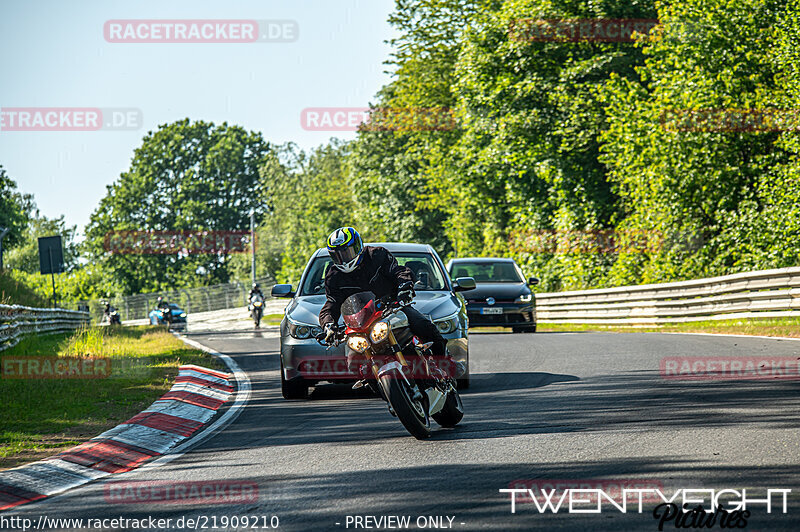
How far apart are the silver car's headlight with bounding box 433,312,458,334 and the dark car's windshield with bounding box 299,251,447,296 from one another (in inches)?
34.3

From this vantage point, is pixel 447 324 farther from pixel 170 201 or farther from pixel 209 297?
pixel 170 201

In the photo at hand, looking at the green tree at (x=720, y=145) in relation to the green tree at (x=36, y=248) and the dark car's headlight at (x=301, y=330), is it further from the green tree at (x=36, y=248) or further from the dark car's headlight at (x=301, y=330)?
the green tree at (x=36, y=248)

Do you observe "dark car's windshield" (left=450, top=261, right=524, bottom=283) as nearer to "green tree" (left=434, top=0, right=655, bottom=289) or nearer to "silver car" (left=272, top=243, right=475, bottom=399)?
"silver car" (left=272, top=243, right=475, bottom=399)

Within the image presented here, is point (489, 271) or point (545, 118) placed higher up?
point (545, 118)

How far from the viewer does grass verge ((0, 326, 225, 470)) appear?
856 cm

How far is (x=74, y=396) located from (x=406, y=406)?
5828 mm

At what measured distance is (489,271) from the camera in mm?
24062

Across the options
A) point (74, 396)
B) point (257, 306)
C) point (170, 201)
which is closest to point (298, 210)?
point (170, 201)

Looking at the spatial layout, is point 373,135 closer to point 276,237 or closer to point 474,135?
point 474,135

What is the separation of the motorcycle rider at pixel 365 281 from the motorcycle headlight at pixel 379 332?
423 millimetres

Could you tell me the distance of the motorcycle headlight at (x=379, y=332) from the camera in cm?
723

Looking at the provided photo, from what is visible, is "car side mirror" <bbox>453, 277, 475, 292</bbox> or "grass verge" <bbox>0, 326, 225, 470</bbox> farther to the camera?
"car side mirror" <bbox>453, 277, 475, 292</bbox>

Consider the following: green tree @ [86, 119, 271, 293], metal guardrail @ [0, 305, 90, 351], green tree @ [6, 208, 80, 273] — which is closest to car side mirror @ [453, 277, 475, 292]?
metal guardrail @ [0, 305, 90, 351]

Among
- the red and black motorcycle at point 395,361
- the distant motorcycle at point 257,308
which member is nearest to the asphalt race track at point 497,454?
the red and black motorcycle at point 395,361
